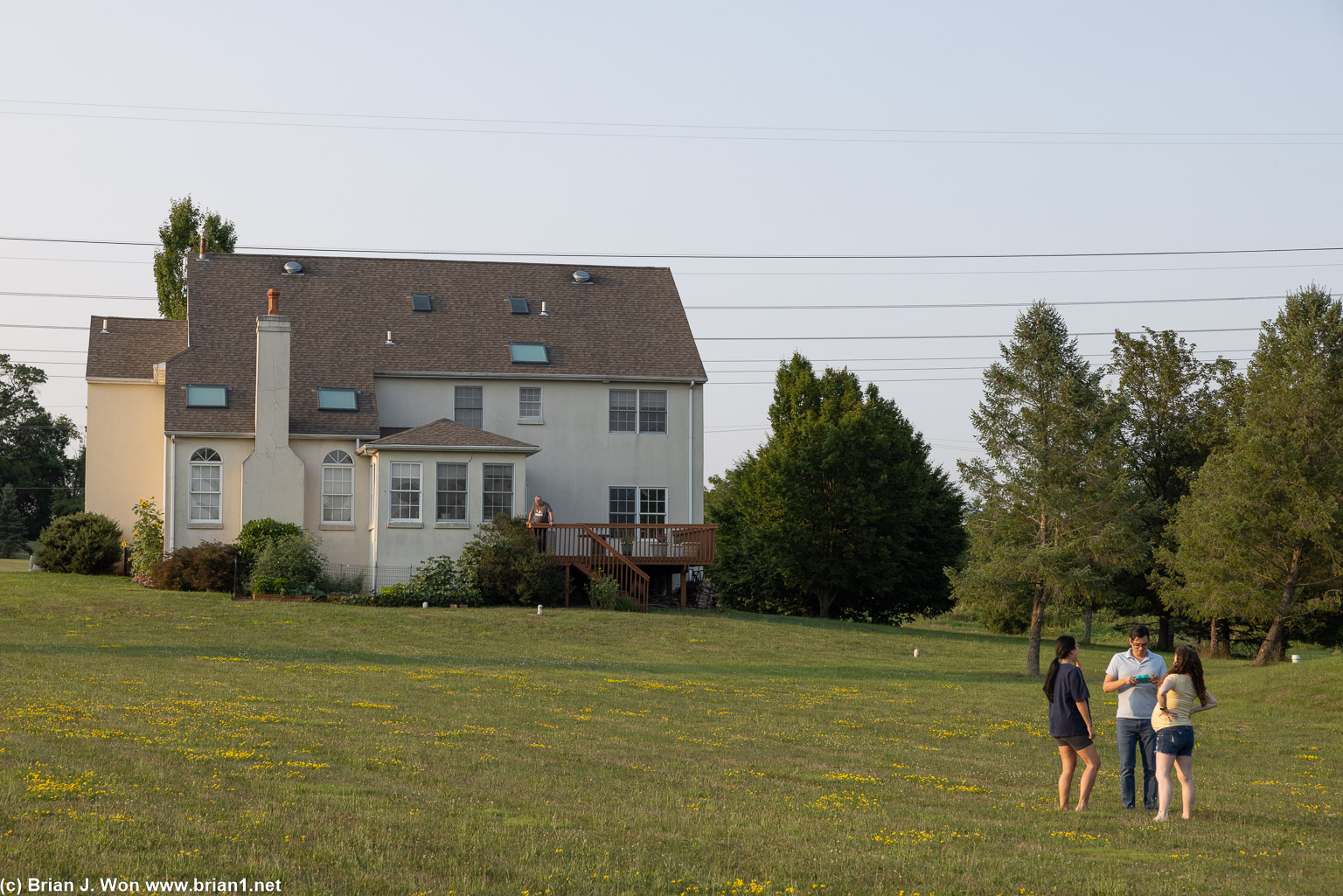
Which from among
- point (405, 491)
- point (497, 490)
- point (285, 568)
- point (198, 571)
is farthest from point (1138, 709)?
point (198, 571)

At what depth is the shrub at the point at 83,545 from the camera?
37688 mm

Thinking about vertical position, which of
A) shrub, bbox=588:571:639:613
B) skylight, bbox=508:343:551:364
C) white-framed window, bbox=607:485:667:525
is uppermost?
skylight, bbox=508:343:551:364

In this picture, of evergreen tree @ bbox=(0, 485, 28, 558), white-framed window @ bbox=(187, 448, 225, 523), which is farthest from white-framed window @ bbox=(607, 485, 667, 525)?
evergreen tree @ bbox=(0, 485, 28, 558)

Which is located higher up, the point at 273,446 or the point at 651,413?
the point at 651,413

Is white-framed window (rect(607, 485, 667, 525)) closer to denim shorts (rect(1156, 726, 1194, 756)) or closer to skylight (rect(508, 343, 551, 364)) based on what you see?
skylight (rect(508, 343, 551, 364))

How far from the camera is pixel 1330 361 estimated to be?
36844 millimetres

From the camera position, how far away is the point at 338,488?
3697 cm

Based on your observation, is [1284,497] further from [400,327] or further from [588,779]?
[588,779]

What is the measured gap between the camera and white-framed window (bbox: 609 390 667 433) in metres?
39.9

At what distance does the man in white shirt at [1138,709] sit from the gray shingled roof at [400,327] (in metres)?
27.8

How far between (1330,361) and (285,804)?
35.6 meters

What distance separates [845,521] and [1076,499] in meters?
20.6

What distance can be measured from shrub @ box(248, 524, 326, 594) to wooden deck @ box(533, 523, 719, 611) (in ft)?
20.9

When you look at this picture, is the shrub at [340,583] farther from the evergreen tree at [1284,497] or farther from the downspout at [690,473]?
the evergreen tree at [1284,497]
